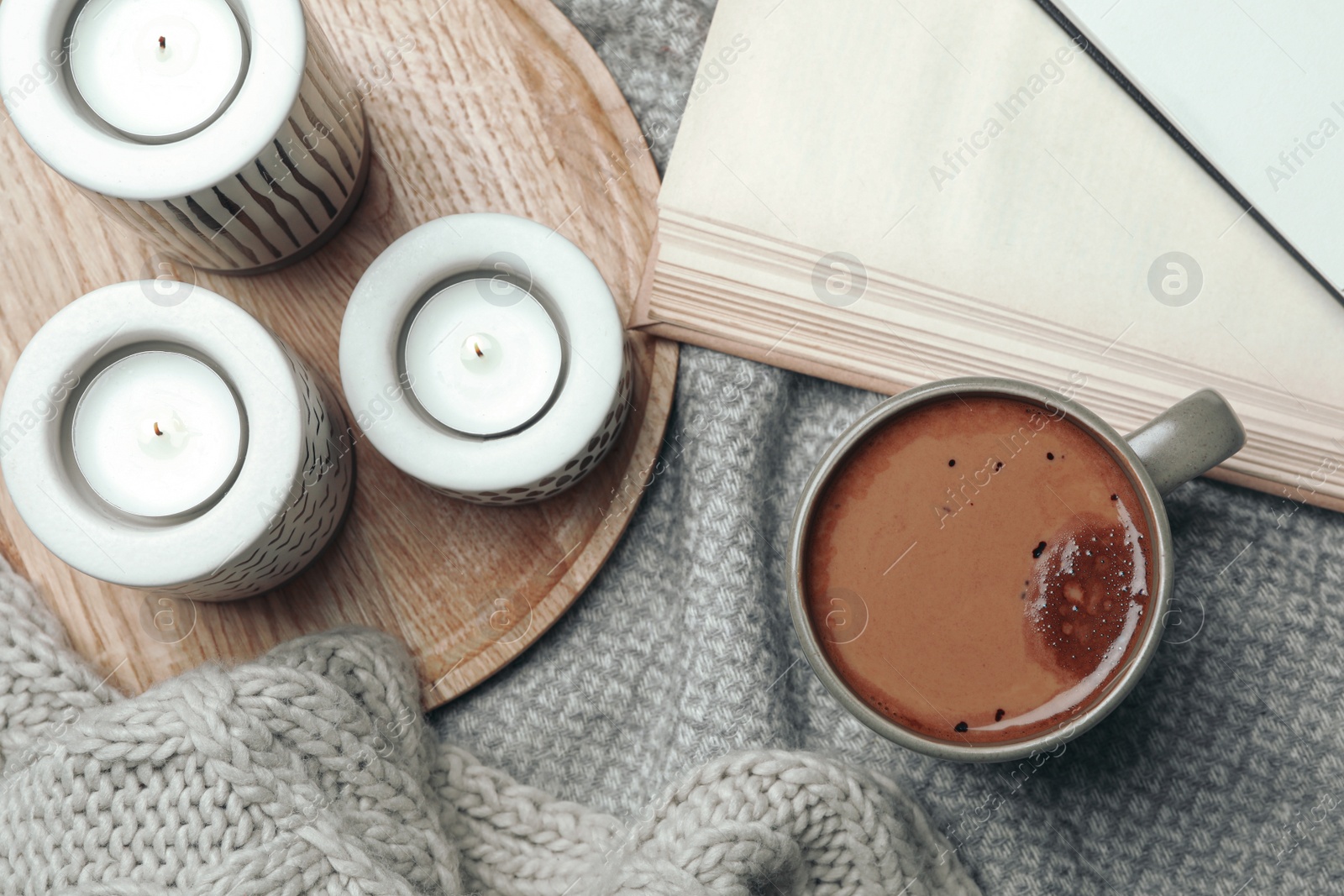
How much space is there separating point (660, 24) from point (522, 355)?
24cm

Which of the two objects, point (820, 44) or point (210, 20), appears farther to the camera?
point (820, 44)

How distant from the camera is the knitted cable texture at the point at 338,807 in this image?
18.8 inches

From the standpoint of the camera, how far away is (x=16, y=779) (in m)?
0.50

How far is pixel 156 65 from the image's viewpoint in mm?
458

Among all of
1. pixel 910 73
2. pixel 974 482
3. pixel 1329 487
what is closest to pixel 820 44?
pixel 910 73

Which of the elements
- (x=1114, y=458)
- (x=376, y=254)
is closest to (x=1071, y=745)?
(x=1114, y=458)

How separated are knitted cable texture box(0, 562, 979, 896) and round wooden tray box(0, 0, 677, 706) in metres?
0.03

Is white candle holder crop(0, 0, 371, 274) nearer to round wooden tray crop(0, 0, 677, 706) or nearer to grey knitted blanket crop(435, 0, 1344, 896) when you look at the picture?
round wooden tray crop(0, 0, 677, 706)

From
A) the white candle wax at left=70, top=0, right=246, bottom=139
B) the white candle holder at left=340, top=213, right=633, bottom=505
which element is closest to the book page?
the white candle holder at left=340, top=213, right=633, bottom=505

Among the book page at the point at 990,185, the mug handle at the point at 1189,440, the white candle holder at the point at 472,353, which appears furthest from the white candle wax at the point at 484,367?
the mug handle at the point at 1189,440

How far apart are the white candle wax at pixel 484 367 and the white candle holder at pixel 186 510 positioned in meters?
0.07

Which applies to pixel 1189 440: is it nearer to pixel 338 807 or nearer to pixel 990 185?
pixel 990 185

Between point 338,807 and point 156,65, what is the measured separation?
36 cm

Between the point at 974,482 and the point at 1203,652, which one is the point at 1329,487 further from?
Result: the point at 974,482
